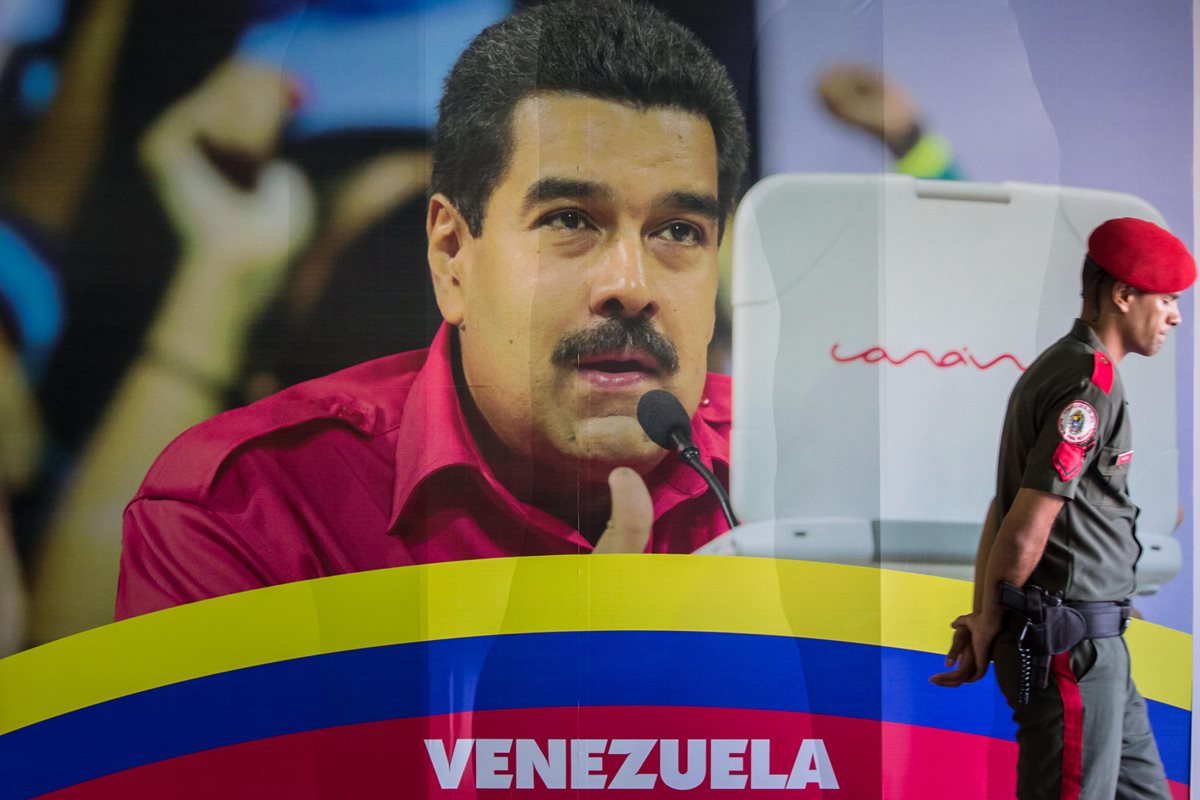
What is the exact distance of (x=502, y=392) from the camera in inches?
99.2

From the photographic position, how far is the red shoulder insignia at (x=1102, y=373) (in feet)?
6.70

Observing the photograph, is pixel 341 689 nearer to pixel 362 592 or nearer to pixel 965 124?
pixel 362 592

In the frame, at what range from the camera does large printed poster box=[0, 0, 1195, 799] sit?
249cm

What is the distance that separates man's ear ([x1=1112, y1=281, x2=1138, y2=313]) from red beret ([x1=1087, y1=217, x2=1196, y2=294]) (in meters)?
0.01

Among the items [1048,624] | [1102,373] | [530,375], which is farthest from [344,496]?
[1102,373]

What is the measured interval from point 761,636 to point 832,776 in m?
0.40

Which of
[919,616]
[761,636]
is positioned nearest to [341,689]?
[761,636]

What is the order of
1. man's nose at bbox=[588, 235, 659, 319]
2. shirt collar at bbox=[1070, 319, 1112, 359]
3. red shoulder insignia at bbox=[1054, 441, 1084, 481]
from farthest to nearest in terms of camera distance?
man's nose at bbox=[588, 235, 659, 319]
shirt collar at bbox=[1070, 319, 1112, 359]
red shoulder insignia at bbox=[1054, 441, 1084, 481]

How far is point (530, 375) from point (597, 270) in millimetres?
303

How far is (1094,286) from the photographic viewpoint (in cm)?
216

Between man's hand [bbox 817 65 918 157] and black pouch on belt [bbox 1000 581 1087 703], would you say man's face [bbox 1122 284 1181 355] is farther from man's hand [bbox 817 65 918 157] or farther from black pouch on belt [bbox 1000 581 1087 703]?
man's hand [bbox 817 65 918 157]

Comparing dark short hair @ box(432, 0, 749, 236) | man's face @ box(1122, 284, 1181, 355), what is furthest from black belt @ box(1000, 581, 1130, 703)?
dark short hair @ box(432, 0, 749, 236)

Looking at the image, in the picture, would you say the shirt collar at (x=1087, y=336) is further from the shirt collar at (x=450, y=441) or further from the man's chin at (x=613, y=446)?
the man's chin at (x=613, y=446)

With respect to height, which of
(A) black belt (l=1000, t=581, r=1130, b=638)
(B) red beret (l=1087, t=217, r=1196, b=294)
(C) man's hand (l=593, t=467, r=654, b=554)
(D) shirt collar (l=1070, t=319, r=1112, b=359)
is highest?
(B) red beret (l=1087, t=217, r=1196, b=294)
